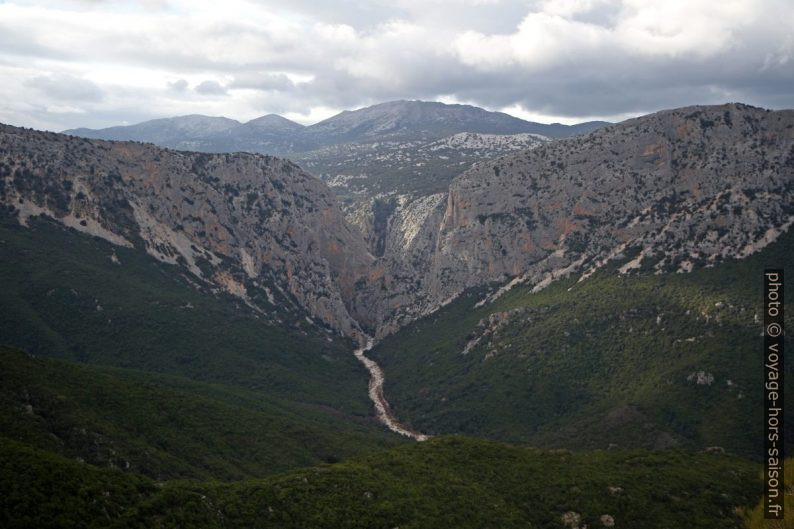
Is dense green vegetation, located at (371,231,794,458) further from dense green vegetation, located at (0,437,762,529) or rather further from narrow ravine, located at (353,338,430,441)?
dense green vegetation, located at (0,437,762,529)

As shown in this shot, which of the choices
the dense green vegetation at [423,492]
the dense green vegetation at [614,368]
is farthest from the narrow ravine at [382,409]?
the dense green vegetation at [423,492]

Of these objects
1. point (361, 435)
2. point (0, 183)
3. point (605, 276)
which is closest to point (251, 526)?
point (361, 435)

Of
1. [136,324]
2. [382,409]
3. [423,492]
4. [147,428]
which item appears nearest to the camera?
[423,492]

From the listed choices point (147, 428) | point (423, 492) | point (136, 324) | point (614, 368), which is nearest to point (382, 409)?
point (614, 368)

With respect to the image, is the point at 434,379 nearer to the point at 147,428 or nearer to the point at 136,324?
the point at 136,324

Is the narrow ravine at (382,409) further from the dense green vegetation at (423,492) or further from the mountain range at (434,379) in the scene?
the dense green vegetation at (423,492)
